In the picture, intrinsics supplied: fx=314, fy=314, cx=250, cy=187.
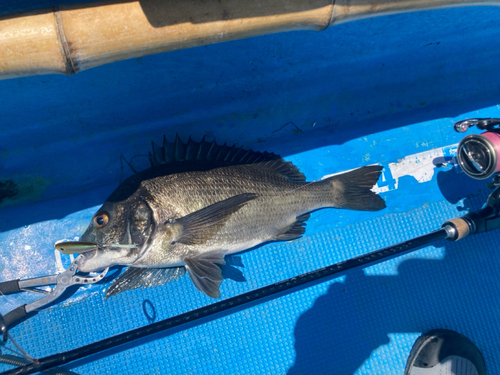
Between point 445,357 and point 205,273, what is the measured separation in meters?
1.89

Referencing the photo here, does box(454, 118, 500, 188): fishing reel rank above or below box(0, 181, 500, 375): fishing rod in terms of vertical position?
above

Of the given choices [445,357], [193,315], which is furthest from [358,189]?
[193,315]

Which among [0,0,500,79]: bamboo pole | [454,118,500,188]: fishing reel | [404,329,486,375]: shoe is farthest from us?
[404,329,486,375]: shoe

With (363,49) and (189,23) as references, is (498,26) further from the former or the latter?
(189,23)

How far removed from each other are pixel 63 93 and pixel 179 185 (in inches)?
35.3

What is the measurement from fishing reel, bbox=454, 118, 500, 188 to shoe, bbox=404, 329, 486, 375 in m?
1.20

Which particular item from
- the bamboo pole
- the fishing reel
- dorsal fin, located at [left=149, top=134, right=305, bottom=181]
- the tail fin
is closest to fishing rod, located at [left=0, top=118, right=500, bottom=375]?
the fishing reel

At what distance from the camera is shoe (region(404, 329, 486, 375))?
2344mm

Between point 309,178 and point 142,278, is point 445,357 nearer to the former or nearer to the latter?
point 309,178

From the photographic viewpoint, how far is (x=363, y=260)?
2.21 meters

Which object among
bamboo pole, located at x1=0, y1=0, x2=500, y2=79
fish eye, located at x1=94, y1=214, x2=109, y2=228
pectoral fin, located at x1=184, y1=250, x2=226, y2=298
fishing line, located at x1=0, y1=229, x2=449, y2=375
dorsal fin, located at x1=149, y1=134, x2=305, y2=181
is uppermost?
bamboo pole, located at x1=0, y1=0, x2=500, y2=79

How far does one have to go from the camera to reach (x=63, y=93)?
1.93 m

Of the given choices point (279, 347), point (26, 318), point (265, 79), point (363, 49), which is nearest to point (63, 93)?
point (265, 79)

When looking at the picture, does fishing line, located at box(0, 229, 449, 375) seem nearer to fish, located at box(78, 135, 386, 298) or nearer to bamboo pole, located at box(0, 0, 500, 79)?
fish, located at box(78, 135, 386, 298)
